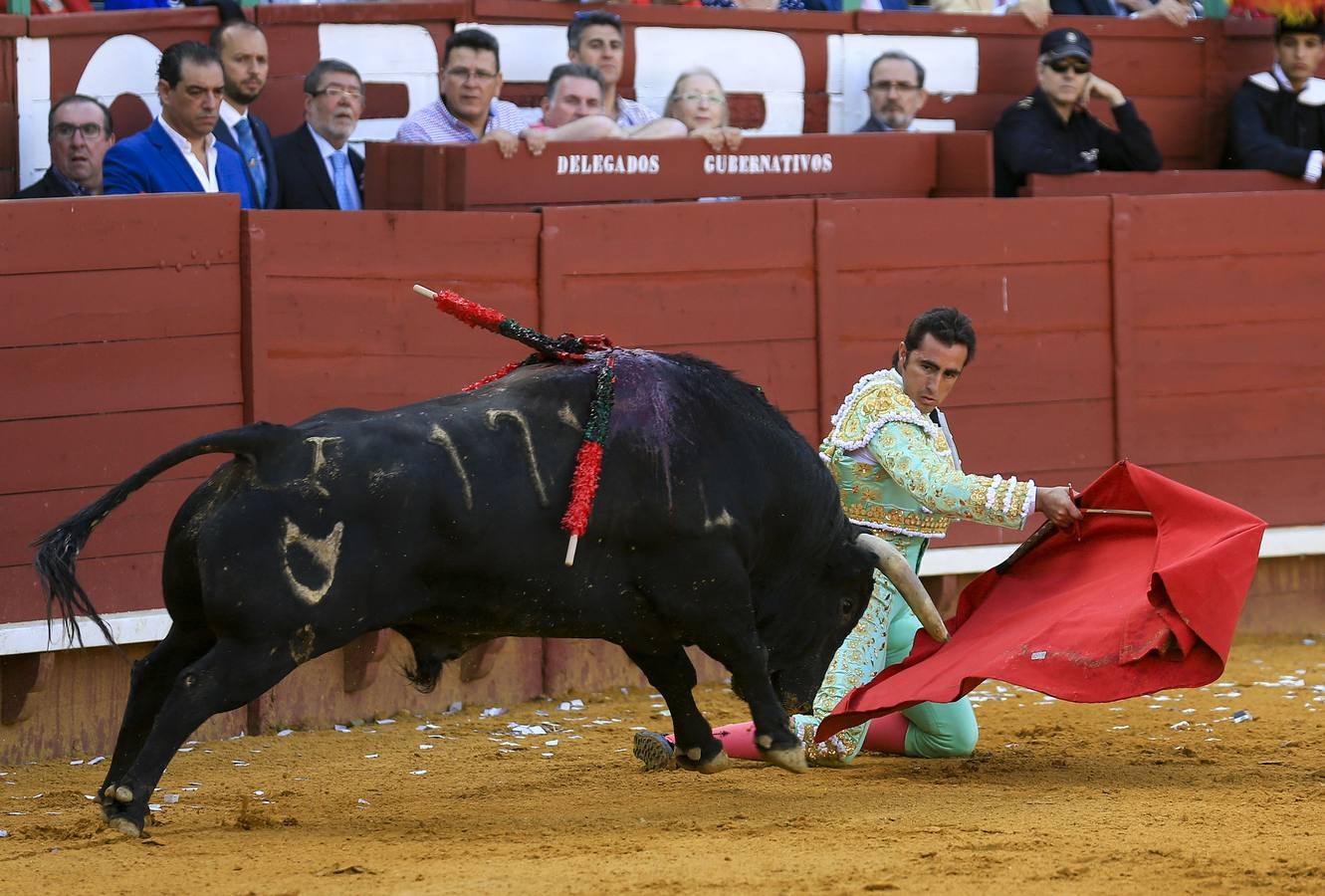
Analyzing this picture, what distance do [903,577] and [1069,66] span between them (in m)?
3.45

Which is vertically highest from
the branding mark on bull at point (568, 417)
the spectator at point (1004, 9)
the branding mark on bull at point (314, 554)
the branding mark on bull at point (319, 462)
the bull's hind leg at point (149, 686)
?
the spectator at point (1004, 9)

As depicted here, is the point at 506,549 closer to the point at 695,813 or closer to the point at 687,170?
the point at 695,813

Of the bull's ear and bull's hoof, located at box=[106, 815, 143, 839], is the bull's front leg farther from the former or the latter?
bull's hoof, located at box=[106, 815, 143, 839]

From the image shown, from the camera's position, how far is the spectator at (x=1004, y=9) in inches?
336

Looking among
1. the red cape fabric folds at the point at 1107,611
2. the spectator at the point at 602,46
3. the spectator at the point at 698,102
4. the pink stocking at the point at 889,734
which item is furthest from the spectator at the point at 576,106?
the pink stocking at the point at 889,734

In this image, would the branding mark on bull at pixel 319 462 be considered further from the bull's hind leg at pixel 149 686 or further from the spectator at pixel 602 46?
the spectator at pixel 602 46

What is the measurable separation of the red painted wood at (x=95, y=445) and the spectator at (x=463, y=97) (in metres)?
1.36

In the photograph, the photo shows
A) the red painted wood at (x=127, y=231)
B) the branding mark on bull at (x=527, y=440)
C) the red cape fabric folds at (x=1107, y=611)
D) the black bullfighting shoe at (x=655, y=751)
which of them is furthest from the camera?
the red painted wood at (x=127, y=231)

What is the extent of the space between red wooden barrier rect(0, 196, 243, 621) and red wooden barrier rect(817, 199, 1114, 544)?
87.1 inches

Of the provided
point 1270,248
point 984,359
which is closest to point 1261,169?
point 1270,248

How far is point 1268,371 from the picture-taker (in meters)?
8.01

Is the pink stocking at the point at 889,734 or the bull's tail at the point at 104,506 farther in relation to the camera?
the pink stocking at the point at 889,734

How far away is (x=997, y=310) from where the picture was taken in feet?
24.6

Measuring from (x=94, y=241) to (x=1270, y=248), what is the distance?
4532mm
